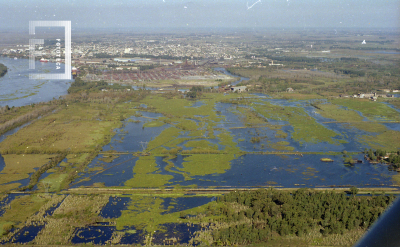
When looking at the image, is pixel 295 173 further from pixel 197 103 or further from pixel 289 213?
pixel 197 103

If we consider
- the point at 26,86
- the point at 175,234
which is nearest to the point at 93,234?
the point at 175,234

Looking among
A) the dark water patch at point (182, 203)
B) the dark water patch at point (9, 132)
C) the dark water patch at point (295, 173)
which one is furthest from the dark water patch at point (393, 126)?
the dark water patch at point (9, 132)

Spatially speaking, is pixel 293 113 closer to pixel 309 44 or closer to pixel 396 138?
pixel 396 138

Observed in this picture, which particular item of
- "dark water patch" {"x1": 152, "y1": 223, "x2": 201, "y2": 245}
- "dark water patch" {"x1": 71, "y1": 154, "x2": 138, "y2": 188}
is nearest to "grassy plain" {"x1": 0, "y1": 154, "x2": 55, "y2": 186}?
"dark water patch" {"x1": 71, "y1": 154, "x2": 138, "y2": 188}

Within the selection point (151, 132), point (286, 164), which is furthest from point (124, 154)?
point (286, 164)

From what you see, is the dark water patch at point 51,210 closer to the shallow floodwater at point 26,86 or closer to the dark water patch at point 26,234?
the dark water patch at point 26,234

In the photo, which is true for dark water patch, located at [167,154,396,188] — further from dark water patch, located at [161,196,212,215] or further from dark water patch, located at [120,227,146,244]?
dark water patch, located at [120,227,146,244]
